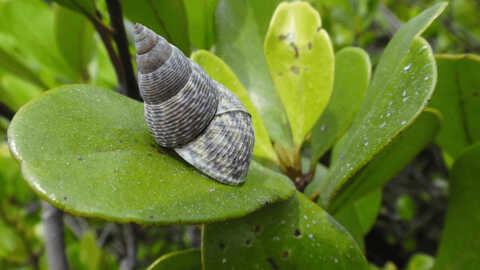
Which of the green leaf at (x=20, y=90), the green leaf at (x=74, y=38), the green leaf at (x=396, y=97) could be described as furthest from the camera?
the green leaf at (x=20, y=90)

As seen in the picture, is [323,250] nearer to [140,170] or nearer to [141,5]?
[140,170]

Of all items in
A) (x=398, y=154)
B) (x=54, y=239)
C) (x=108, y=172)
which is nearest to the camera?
(x=108, y=172)

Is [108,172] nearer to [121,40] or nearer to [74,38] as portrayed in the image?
[121,40]

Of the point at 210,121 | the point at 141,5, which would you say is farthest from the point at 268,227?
the point at 141,5

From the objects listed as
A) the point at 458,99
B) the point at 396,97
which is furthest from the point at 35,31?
the point at 458,99

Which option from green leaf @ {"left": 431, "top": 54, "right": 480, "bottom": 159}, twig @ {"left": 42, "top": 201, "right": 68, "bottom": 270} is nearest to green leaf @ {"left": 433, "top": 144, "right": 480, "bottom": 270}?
green leaf @ {"left": 431, "top": 54, "right": 480, "bottom": 159}

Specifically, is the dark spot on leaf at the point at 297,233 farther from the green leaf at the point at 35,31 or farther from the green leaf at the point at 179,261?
the green leaf at the point at 35,31

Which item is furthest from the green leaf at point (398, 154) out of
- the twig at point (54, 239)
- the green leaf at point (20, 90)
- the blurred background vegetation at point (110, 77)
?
the green leaf at point (20, 90)
